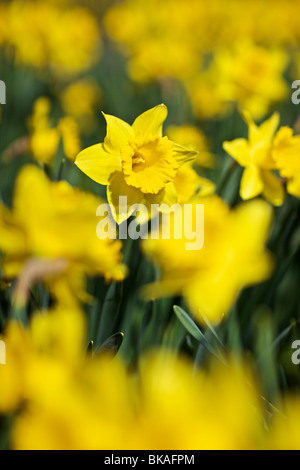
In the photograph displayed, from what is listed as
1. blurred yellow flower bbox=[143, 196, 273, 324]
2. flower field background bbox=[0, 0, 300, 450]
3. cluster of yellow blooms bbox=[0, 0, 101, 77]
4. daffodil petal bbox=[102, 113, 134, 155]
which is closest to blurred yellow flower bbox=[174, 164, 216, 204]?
flower field background bbox=[0, 0, 300, 450]

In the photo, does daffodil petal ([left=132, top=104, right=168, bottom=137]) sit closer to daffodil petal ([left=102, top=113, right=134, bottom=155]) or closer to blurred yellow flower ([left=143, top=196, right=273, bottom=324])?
daffodil petal ([left=102, top=113, right=134, bottom=155])

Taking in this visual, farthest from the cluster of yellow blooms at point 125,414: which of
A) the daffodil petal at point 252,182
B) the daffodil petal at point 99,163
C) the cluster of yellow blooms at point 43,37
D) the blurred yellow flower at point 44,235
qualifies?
the cluster of yellow blooms at point 43,37

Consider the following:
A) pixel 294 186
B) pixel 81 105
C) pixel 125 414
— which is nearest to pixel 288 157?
pixel 294 186

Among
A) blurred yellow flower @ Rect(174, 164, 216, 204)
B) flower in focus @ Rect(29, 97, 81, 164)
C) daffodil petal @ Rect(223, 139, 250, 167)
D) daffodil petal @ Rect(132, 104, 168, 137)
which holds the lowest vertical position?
blurred yellow flower @ Rect(174, 164, 216, 204)

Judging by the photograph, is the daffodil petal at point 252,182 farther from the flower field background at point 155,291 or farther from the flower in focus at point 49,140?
the flower in focus at point 49,140

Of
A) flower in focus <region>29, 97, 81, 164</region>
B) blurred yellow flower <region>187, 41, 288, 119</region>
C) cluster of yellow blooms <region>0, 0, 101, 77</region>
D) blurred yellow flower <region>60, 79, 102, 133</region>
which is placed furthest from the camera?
cluster of yellow blooms <region>0, 0, 101, 77</region>

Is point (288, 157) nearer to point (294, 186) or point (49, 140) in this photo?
point (294, 186)

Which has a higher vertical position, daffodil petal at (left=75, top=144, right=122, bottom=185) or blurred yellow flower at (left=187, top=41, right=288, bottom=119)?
blurred yellow flower at (left=187, top=41, right=288, bottom=119)
